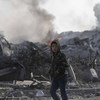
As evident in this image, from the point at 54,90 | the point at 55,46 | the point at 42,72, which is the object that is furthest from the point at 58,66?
the point at 42,72

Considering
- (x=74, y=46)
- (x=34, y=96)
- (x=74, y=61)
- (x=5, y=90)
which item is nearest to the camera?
(x=34, y=96)

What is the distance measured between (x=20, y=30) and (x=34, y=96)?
113 ft

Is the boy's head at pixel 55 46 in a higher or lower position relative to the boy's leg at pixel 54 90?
higher

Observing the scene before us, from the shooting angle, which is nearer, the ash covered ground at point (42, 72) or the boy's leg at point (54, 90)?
the boy's leg at point (54, 90)

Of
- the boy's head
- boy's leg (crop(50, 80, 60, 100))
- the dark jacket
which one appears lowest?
boy's leg (crop(50, 80, 60, 100))

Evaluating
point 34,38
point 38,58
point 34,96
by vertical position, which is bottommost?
point 34,96

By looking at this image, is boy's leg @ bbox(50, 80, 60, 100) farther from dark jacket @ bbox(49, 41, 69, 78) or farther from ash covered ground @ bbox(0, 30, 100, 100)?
ash covered ground @ bbox(0, 30, 100, 100)

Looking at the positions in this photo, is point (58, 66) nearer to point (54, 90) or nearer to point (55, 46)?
point (55, 46)

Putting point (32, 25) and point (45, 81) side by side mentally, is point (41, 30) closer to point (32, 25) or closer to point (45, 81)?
point (32, 25)

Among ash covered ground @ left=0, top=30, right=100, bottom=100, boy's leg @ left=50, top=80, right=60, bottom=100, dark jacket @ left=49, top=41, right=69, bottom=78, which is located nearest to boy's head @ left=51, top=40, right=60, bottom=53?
dark jacket @ left=49, top=41, right=69, bottom=78

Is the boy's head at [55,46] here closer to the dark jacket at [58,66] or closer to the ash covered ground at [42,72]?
the dark jacket at [58,66]

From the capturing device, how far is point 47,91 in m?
14.1

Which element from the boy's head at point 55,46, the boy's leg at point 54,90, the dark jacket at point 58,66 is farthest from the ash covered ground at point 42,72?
the boy's head at point 55,46

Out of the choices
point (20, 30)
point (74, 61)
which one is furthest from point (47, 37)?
point (74, 61)
